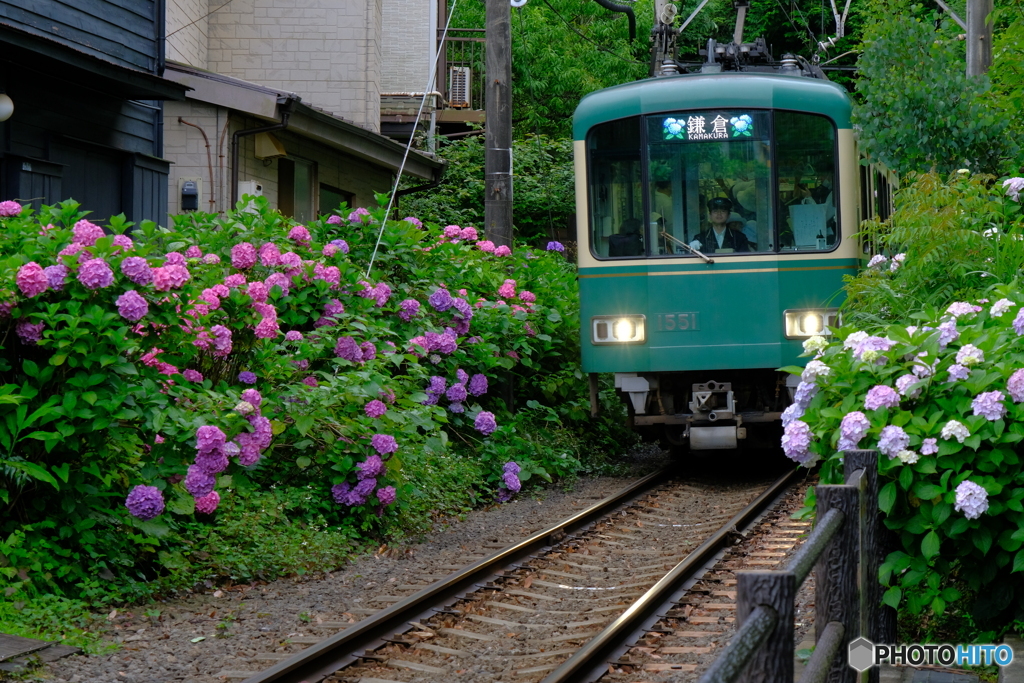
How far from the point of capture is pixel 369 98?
17.5 m

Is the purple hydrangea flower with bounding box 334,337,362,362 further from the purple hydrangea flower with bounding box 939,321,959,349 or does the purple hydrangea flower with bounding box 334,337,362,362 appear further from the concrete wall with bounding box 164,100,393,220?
the concrete wall with bounding box 164,100,393,220

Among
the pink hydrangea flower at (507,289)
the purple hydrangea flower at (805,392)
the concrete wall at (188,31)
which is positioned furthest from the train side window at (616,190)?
the concrete wall at (188,31)

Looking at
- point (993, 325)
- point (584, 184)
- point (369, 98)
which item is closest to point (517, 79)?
point (369, 98)

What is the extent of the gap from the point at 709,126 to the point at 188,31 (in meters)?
8.89

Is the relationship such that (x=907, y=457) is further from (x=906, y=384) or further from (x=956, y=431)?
(x=906, y=384)

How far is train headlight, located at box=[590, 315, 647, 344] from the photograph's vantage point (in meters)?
10.3

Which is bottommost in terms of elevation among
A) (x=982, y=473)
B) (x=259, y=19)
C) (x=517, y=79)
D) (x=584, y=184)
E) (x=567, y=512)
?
(x=567, y=512)

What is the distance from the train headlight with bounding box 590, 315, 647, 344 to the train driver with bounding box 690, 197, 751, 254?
2.72 ft

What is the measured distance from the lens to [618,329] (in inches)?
409

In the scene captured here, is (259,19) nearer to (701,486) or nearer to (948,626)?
(701,486)

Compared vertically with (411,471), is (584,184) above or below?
above

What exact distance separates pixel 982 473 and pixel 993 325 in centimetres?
101

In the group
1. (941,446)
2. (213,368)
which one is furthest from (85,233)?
(941,446)

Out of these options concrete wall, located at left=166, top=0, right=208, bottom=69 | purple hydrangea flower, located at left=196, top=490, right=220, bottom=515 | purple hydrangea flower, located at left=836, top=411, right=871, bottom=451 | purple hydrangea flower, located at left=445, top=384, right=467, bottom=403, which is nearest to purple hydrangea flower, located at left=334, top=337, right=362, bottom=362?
purple hydrangea flower, located at left=445, top=384, right=467, bottom=403
